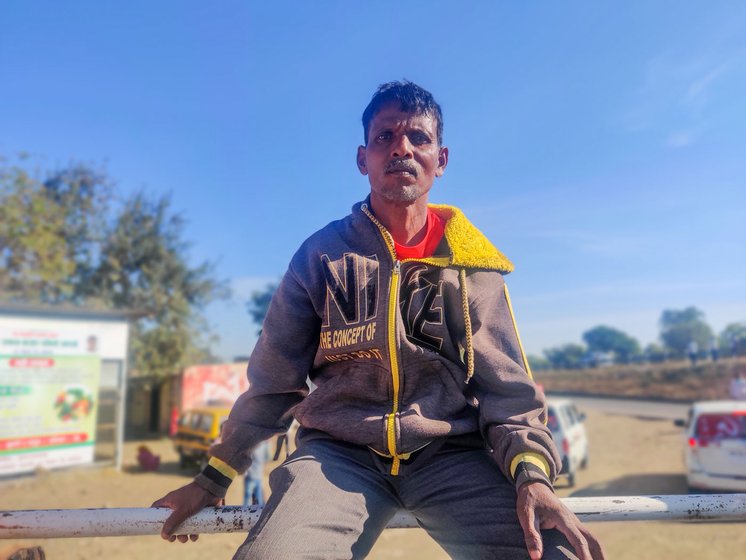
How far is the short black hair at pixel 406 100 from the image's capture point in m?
1.91

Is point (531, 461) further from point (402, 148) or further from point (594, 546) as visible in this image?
point (402, 148)

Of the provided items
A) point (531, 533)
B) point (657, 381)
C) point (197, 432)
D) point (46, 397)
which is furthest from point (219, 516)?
point (657, 381)

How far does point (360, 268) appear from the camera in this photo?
5.97 ft

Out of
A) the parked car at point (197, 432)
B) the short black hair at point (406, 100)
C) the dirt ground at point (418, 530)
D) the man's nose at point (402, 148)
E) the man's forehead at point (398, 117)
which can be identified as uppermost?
the short black hair at point (406, 100)

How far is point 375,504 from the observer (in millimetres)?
1562

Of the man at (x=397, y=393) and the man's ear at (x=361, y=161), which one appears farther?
the man's ear at (x=361, y=161)

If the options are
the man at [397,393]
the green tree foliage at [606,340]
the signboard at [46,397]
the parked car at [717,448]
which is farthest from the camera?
the green tree foliage at [606,340]

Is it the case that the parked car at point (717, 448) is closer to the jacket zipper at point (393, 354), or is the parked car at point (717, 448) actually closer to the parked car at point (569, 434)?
the parked car at point (569, 434)

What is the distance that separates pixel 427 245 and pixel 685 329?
9757 centimetres

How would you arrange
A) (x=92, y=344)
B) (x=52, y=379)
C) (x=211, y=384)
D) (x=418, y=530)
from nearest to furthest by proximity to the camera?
(x=418, y=530) < (x=52, y=379) < (x=92, y=344) < (x=211, y=384)

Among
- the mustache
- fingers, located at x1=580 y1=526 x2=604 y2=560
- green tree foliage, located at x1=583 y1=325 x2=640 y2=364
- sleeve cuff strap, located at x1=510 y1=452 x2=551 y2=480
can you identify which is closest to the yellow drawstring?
sleeve cuff strap, located at x1=510 y1=452 x2=551 y2=480

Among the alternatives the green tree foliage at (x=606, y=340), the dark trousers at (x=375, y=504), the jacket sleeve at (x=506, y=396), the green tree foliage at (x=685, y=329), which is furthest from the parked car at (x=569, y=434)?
the green tree foliage at (x=606, y=340)

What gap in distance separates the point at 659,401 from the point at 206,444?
2642 cm

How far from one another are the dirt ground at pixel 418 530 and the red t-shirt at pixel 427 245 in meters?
1.47
